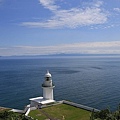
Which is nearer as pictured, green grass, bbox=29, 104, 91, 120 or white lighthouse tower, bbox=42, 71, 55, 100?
green grass, bbox=29, 104, 91, 120

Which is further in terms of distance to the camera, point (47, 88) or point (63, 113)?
point (47, 88)

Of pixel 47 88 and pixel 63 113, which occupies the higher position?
pixel 47 88

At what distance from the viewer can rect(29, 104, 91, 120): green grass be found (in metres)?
30.0

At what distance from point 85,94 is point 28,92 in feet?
57.5

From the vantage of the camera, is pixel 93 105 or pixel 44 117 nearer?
pixel 44 117

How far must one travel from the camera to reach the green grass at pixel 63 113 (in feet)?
98.6

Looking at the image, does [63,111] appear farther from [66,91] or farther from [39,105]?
[66,91]

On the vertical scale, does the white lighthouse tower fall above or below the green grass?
above

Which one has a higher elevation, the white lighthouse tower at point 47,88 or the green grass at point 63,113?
the white lighthouse tower at point 47,88

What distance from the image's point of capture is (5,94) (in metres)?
64.8

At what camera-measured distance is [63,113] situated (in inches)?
1252

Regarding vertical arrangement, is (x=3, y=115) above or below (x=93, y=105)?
above

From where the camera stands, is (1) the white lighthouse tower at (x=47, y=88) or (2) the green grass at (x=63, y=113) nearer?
(2) the green grass at (x=63, y=113)

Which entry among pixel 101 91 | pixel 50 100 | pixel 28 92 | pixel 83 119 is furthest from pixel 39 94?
pixel 83 119
